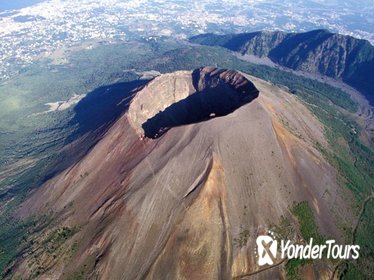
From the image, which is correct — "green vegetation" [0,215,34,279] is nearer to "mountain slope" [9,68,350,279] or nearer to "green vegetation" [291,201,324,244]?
"mountain slope" [9,68,350,279]

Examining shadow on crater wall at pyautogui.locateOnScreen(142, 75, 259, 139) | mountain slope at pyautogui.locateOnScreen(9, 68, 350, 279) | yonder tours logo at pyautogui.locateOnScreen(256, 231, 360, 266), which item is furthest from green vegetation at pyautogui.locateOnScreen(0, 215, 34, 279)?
yonder tours logo at pyautogui.locateOnScreen(256, 231, 360, 266)

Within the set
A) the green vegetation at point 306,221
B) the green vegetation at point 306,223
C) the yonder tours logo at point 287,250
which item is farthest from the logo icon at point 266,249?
the green vegetation at point 306,221

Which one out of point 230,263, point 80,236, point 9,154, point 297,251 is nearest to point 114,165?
point 80,236

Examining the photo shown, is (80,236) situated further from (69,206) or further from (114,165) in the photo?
(114,165)

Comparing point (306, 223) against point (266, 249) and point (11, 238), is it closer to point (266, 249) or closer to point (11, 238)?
point (266, 249)

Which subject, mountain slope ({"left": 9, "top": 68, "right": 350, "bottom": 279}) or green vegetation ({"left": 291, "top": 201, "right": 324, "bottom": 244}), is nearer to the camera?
mountain slope ({"left": 9, "top": 68, "right": 350, "bottom": 279})

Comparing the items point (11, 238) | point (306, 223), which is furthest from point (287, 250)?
point (11, 238)
